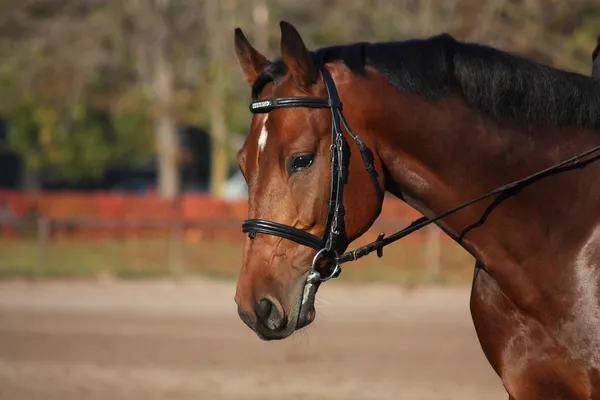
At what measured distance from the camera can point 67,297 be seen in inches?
577

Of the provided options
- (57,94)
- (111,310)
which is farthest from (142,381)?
(57,94)

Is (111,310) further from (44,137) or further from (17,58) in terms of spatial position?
(44,137)

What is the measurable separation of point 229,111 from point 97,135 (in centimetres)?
1148

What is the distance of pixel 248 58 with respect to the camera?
3658 mm

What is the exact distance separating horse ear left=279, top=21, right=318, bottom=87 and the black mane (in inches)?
4.3

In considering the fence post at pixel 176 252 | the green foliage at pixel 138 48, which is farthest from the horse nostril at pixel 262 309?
the green foliage at pixel 138 48

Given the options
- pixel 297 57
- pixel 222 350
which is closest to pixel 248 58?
pixel 297 57

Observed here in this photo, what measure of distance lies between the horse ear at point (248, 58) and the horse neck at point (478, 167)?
21.3 inches

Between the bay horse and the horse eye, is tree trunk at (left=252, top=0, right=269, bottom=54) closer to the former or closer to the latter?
the bay horse

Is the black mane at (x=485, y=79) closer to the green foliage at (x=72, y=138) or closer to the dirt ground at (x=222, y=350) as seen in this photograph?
the dirt ground at (x=222, y=350)

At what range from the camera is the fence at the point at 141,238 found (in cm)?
1759

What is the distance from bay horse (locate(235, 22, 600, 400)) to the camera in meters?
3.30

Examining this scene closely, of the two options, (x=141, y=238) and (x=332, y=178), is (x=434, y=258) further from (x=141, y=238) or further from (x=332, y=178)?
(x=332, y=178)

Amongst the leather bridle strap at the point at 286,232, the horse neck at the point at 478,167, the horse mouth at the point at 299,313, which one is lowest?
the horse mouth at the point at 299,313
